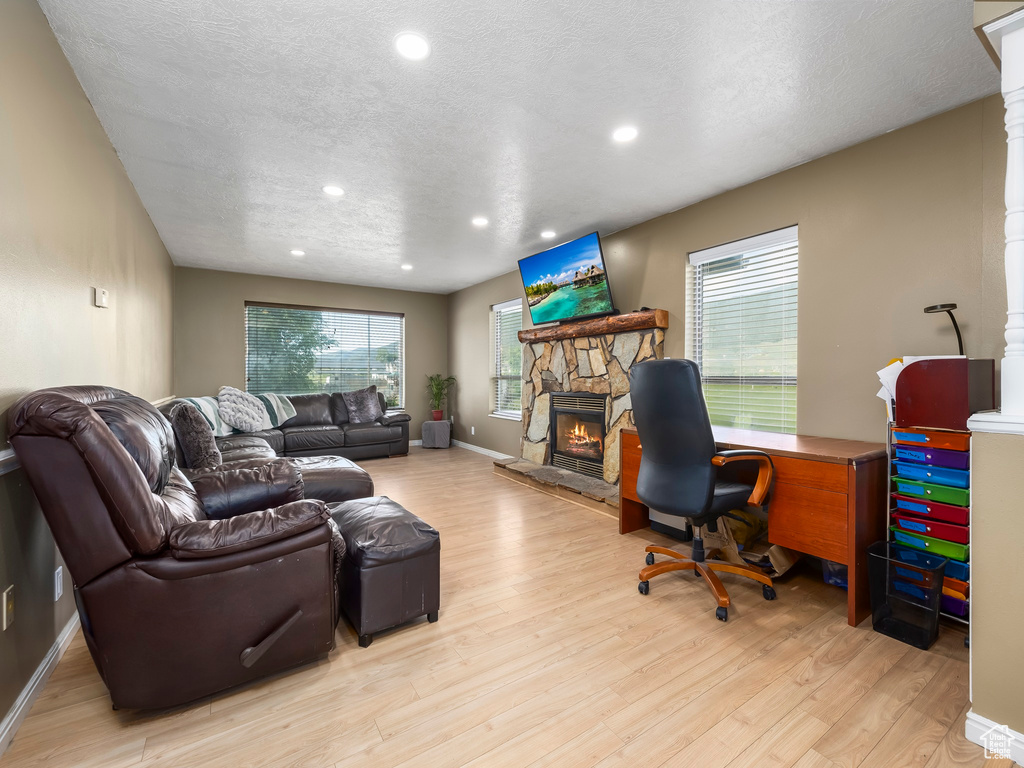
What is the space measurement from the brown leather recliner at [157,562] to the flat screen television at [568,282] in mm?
3355

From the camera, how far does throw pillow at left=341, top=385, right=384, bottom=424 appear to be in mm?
6547

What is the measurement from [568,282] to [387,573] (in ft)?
11.3

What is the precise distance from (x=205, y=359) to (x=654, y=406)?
6.05m

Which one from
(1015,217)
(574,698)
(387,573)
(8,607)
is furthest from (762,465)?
(8,607)

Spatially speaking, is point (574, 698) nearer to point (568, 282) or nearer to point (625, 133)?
point (625, 133)

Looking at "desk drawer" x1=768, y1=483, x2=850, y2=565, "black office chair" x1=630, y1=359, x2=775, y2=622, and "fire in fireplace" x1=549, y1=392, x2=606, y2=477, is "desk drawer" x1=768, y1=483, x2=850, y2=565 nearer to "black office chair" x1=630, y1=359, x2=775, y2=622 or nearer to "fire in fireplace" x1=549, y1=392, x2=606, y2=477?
"black office chair" x1=630, y1=359, x2=775, y2=622

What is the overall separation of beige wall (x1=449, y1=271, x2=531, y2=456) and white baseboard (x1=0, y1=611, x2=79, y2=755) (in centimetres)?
456

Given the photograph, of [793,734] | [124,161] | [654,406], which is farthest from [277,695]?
[124,161]

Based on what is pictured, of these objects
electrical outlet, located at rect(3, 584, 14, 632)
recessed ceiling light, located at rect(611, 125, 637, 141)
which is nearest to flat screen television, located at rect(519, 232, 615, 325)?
recessed ceiling light, located at rect(611, 125, 637, 141)

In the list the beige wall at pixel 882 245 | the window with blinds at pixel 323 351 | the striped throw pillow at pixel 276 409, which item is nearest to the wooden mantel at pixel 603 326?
the beige wall at pixel 882 245

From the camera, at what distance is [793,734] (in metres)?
1.50

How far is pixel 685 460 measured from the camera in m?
2.31

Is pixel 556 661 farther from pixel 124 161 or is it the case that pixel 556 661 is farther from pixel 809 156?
pixel 124 161

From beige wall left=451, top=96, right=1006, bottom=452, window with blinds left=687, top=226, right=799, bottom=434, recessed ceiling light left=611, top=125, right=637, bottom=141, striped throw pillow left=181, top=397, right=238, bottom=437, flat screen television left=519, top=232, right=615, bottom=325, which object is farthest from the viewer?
striped throw pillow left=181, top=397, right=238, bottom=437
